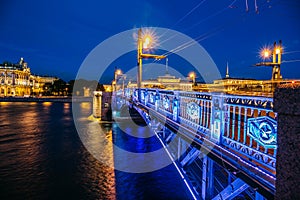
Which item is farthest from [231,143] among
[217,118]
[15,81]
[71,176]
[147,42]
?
[15,81]

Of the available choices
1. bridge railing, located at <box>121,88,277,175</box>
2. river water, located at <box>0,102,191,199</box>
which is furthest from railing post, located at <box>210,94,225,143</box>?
river water, located at <box>0,102,191,199</box>

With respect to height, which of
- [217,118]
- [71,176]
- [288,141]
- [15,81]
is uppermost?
[15,81]

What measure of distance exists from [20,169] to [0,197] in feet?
15.2

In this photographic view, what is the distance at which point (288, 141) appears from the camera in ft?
7.00

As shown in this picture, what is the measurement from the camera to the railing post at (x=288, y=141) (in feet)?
6.76

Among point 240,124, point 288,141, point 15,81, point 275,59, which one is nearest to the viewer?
point 288,141

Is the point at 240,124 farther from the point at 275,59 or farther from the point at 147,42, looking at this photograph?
the point at 275,59

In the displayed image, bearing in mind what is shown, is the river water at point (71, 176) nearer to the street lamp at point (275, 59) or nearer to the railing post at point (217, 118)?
the railing post at point (217, 118)

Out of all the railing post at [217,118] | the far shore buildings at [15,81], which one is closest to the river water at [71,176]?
the railing post at [217,118]

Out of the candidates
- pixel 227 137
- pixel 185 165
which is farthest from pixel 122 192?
pixel 227 137

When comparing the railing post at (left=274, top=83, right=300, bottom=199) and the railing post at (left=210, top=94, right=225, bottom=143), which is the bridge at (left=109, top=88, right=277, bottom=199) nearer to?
the railing post at (left=210, top=94, right=225, bottom=143)

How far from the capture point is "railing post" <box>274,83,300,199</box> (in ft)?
6.76

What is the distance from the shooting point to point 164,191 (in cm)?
1435

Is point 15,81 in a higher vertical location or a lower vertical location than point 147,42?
higher
